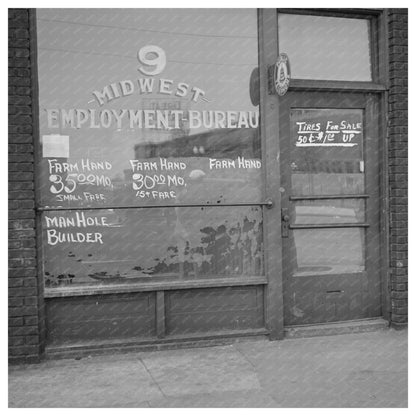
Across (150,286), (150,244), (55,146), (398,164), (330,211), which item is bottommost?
(150,286)

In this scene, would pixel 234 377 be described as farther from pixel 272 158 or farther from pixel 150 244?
pixel 272 158

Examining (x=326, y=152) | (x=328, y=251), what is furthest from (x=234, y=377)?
(x=326, y=152)

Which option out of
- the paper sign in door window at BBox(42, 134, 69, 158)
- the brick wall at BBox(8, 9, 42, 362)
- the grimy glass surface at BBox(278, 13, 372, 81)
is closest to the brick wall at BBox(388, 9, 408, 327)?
the grimy glass surface at BBox(278, 13, 372, 81)

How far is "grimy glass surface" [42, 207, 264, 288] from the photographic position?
17.6ft

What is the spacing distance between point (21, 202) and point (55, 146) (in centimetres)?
62

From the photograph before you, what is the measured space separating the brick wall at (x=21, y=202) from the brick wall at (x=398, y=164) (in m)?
3.70

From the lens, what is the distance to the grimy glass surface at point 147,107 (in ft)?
17.5

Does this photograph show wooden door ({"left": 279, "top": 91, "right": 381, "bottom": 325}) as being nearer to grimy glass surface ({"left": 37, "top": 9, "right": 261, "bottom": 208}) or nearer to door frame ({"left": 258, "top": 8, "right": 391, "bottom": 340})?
door frame ({"left": 258, "top": 8, "right": 391, "bottom": 340})

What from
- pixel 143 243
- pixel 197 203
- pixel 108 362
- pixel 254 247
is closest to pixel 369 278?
pixel 254 247

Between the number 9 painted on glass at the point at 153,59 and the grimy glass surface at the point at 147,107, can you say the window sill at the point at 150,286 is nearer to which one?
the grimy glass surface at the point at 147,107

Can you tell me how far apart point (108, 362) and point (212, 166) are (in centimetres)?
213

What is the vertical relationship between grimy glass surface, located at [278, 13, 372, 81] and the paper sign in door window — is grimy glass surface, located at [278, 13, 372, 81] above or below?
above

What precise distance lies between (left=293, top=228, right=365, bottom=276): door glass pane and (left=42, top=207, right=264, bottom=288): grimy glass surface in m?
0.49

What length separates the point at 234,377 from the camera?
4.78 m
